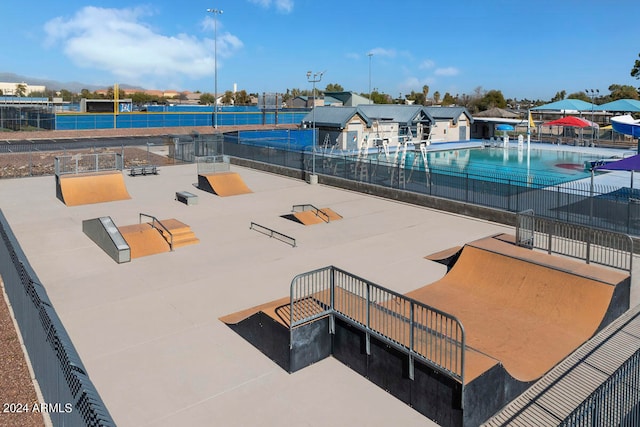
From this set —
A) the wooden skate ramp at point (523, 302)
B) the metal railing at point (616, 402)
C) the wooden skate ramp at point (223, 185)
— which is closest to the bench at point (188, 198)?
the wooden skate ramp at point (223, 185)

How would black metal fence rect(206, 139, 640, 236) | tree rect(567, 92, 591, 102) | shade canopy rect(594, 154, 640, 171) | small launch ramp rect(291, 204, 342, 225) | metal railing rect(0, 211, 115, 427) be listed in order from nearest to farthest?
metal railing rect(0, 211, 115, 427), black metal fence rect(206, 139, 640, 236), shade canopy rect(594, 154, 640, 171), small launch ramp rect(291, 204, 342, 225), tree rect(567, 92, 591, 102)

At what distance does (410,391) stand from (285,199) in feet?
60.6

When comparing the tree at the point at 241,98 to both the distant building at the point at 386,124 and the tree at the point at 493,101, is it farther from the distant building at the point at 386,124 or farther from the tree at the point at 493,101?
the distant building at the point at 386,124

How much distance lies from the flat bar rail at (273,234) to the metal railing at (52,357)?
8391 millimetres

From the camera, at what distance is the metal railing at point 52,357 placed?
6.10 m

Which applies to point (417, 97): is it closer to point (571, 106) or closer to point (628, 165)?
point (571, 106)

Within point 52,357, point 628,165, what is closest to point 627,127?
point 628,165

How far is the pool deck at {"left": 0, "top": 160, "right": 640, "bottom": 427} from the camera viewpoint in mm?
8477

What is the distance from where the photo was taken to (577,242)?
16.5 meters

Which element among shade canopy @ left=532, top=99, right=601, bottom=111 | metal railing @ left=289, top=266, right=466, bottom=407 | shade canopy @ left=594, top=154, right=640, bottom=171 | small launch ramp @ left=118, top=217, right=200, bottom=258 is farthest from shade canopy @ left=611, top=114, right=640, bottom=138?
shade canopy @ left=532, top=99, right=601, bottom=111

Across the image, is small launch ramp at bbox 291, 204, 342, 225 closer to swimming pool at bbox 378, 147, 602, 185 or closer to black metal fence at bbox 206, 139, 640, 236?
black metal fence at bbox 206, 139, 640, 236

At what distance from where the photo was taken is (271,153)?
3547cm

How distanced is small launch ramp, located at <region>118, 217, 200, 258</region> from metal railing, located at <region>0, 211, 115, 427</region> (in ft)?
15.8

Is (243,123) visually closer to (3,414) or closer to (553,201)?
(553,201)
